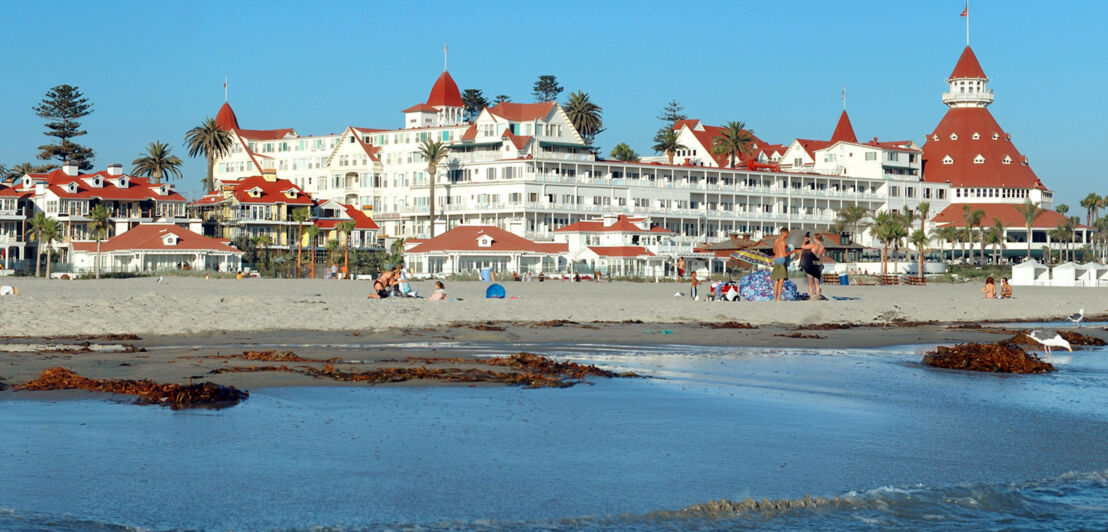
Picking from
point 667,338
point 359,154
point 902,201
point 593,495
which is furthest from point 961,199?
point 593,495

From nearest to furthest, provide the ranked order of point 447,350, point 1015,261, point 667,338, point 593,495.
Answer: point 593,495, point 447,350, point 667,338, point 1015,261

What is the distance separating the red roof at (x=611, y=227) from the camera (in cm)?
9088

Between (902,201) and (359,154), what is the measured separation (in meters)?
53.2

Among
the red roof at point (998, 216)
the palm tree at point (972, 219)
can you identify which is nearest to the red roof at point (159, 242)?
the palm tree at point (972, 219)

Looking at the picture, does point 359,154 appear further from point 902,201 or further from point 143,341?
point 143,341

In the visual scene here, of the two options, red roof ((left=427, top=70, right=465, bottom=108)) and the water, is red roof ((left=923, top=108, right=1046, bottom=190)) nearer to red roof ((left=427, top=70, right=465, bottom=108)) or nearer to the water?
red roof ((left=427, top=70, right=465, bottom=108))

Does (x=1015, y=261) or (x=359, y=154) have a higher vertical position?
(x=359, y=154)

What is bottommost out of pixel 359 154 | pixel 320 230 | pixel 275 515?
pixel 275 515

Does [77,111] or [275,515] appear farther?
[77,111]

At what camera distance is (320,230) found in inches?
3949

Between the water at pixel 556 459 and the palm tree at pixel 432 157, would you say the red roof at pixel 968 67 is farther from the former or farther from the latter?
the water at pixel 556 459

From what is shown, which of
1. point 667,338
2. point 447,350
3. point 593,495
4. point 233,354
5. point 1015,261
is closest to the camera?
point 593,495

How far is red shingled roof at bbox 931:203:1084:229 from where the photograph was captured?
11569cm

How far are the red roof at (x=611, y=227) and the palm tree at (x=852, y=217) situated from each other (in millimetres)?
23971
